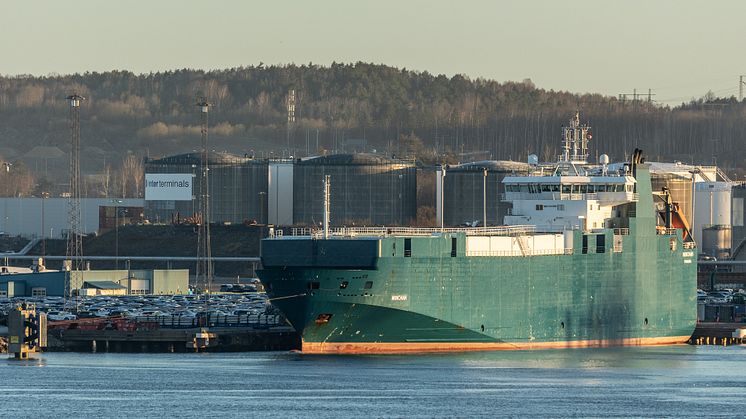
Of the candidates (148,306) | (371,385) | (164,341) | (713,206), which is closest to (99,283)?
(148,306)

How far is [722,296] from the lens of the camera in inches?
4995

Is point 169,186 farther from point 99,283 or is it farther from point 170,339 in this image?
point 170,339

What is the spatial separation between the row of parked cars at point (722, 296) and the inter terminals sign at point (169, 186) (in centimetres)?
5833

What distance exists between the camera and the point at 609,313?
3816 inches

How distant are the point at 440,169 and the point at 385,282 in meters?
90.8

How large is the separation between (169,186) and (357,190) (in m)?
18.3

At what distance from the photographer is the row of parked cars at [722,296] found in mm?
119750

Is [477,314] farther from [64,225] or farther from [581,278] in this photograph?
[64,225]

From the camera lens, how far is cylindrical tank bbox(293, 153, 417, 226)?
173m

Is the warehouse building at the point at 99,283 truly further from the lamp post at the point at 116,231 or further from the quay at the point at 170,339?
the quay at the point at 170,339

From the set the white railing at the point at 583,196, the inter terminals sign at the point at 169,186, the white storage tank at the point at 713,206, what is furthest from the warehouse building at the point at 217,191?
the white railing at the point at 583,196

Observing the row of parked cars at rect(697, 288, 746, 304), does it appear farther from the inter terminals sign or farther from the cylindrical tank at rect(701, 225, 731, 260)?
the inter terminals sign

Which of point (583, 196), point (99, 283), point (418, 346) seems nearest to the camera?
point (418, 346)

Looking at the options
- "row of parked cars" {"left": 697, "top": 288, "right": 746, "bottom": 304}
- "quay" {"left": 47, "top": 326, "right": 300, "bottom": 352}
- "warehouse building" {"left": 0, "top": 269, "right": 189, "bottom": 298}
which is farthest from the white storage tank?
"quay" {"left": 47, "top": 326, "right": 300, "bottom": 352}
